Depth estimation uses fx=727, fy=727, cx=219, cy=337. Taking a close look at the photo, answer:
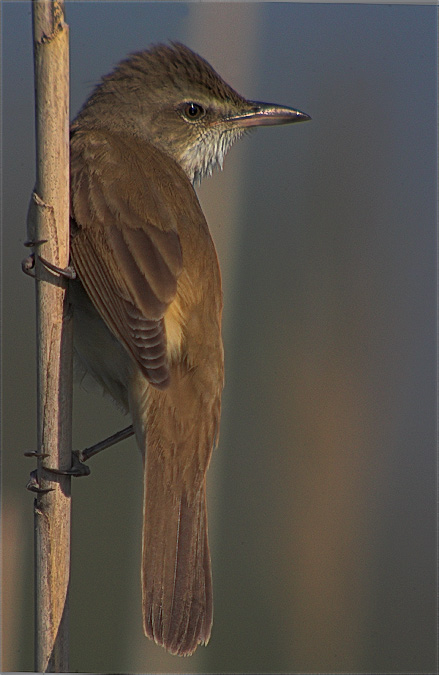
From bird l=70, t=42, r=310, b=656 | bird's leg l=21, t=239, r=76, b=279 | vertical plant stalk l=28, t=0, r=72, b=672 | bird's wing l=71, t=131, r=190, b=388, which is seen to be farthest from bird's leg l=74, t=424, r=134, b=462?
bird's leg l=21, t=239, r=76, b=279

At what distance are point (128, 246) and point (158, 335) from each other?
0.27 meters

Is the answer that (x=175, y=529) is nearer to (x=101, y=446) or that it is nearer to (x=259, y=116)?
(x=101, y=446)

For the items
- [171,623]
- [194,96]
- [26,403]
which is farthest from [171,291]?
[26,403]

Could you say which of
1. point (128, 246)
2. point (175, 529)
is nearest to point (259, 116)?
point (128, 246)

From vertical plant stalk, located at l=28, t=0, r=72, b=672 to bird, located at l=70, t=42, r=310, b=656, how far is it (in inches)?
4.9

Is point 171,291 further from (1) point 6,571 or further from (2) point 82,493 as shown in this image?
(2) point 82,493

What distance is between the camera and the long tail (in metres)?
1.87

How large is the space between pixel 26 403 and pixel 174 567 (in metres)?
1.37

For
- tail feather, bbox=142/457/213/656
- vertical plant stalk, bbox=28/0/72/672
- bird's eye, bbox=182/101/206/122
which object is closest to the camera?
vertical plant stalk, bbox=28/0/72/672

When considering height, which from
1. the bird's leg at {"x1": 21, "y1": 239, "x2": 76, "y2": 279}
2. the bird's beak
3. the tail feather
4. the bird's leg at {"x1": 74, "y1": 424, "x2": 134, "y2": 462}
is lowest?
the tail feather

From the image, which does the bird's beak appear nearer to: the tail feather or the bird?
the bird

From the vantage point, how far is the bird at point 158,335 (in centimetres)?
190

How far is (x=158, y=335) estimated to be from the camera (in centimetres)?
194

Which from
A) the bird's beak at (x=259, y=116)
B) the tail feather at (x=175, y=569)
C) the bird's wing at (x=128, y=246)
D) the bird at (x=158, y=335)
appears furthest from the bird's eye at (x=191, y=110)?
the tail feather at (x=175, y=569)
